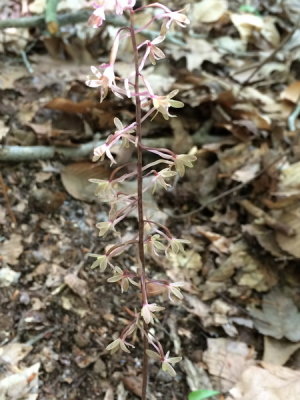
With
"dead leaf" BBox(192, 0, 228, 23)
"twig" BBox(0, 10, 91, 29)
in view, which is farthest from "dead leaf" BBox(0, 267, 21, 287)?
"dead leaf" BBox(192, 0, 228, 23)

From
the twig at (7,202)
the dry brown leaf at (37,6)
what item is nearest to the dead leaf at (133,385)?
the twig at (7,202)

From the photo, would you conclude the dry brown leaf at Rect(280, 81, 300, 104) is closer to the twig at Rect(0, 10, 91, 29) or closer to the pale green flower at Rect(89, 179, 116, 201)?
the twig at Rect(0, 10, 91, 29)

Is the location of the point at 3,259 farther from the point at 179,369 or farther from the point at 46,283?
the point at 179,369

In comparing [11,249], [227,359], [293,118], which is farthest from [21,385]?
[293,118]

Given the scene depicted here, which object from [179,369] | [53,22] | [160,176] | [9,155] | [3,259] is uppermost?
[160,176]

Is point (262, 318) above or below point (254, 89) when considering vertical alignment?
below

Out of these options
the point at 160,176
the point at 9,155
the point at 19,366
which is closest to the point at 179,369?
the point at 19,366

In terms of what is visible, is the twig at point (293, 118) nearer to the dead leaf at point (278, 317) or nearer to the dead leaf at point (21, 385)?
the dead leaf at point (278, 317)
